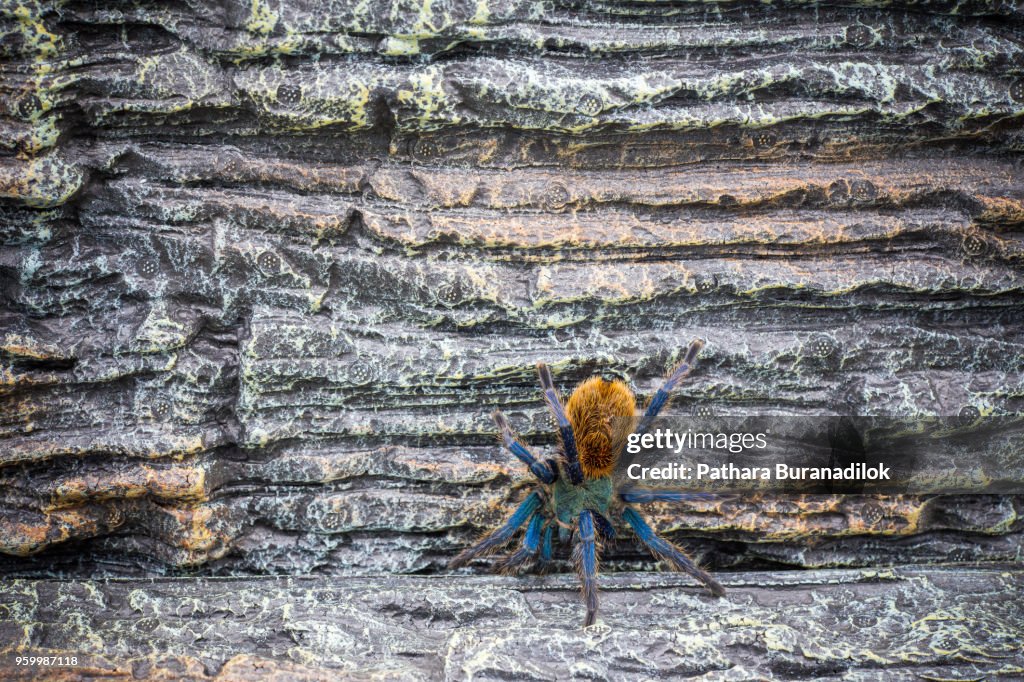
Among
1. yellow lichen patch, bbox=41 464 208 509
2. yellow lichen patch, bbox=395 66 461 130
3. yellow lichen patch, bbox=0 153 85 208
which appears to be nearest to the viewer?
yellow lichen patch, bbox=0 153 85 208

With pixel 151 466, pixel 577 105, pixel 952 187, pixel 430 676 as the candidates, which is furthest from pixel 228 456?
pixel 952 187

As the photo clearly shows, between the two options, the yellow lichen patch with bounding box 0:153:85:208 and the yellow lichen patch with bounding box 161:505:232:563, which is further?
the yellow lichen patch with bounding box 161:505:232:563

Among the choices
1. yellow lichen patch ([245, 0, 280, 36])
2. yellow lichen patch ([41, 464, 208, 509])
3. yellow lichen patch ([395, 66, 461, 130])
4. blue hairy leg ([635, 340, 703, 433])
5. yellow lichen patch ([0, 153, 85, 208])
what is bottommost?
yellow lichen patch ([41, 464, 208, 509])

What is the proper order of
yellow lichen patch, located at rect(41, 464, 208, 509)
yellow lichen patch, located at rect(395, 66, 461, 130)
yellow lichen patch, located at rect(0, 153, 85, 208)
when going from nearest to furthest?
yellow lichen patch, located at rect(0, 153, 85, 208), yellow lichen patch, located at rect(395, 66, 461, 130), yellow lichen patch, located at rect(41, 464, 208, 509)

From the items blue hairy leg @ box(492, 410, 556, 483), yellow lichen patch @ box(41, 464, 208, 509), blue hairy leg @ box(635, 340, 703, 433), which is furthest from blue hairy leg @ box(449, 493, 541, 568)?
yellow lichen patch @ box(41, 464, 208, 509)

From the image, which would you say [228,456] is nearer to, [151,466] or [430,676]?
[151,466]

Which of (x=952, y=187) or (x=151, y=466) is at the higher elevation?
(x=952, y=187)

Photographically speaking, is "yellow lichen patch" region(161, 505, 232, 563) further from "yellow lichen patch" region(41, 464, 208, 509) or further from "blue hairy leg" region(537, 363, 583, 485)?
"blue hairy leg" region(537, 363, 583, 485)

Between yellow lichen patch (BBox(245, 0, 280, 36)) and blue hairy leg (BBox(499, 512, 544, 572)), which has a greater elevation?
yellow lichen patch (BBox(245, 0, 280, 36))

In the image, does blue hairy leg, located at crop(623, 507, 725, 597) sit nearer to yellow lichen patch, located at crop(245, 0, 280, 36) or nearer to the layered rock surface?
the layered rock surface
